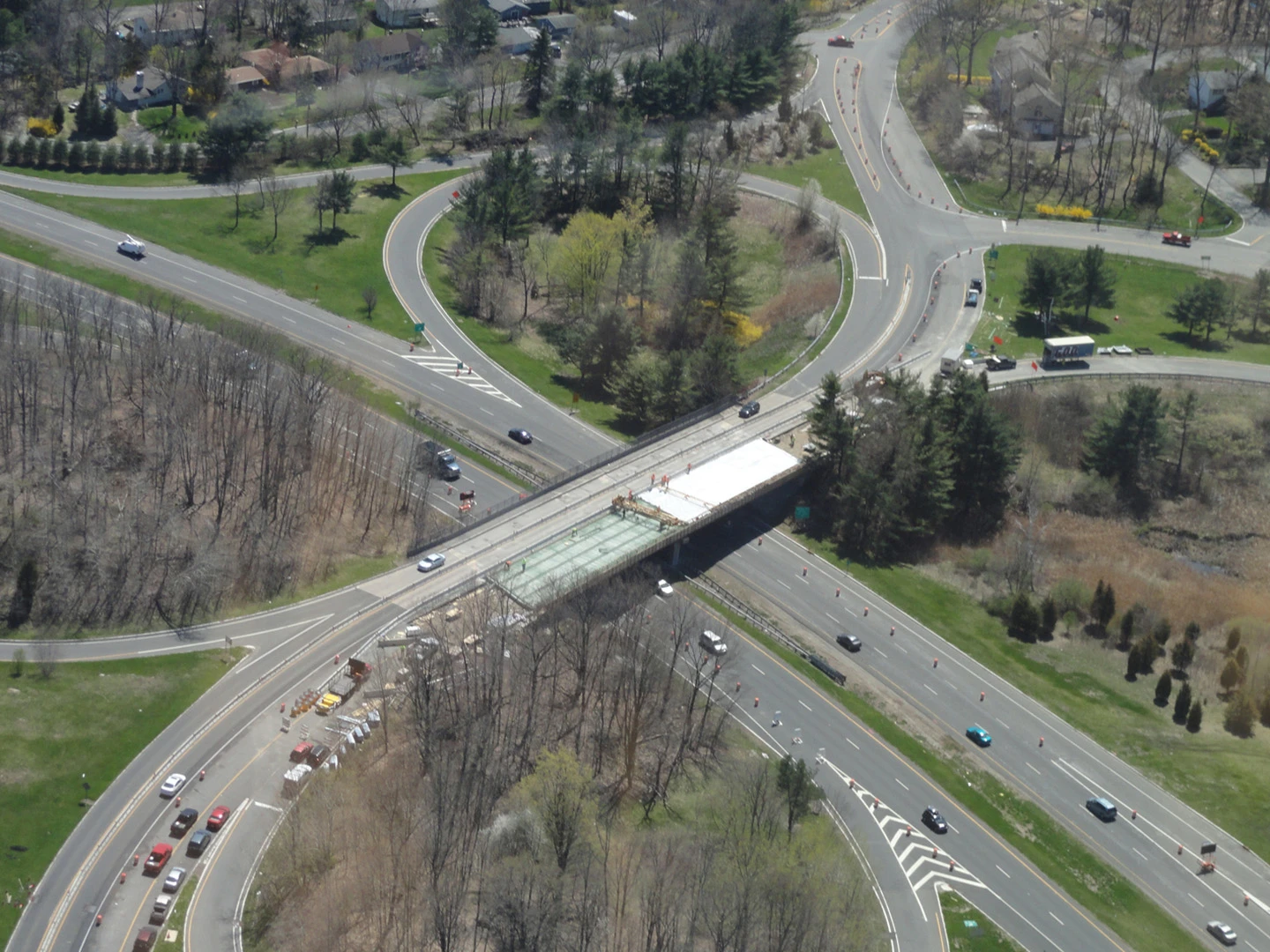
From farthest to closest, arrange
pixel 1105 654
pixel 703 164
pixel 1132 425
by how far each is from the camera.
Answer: pixel 703 164 < pixel 1132 425 < pixel 1105 654

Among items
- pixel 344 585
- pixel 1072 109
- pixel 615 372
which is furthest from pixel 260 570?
pixel 1072 109

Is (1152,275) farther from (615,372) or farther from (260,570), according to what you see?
(260,570)

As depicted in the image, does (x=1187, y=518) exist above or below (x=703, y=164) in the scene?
below

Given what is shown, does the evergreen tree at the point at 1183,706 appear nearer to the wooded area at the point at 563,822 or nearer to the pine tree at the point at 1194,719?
the pine tree at the point at 1194,719

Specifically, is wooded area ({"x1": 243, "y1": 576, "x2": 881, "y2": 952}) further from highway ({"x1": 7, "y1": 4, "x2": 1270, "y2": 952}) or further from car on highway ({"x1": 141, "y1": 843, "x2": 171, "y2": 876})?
car on highway ({"x1": 141, "y1": 843, "x2": 171, "y2": 876})

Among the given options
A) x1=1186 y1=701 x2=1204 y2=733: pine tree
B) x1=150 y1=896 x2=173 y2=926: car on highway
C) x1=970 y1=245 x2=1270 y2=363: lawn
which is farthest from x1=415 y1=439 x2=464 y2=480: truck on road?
x1=1186 y1=701 x2=1204 y2=733: pine tree

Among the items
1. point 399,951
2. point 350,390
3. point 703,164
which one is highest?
point 703,164
